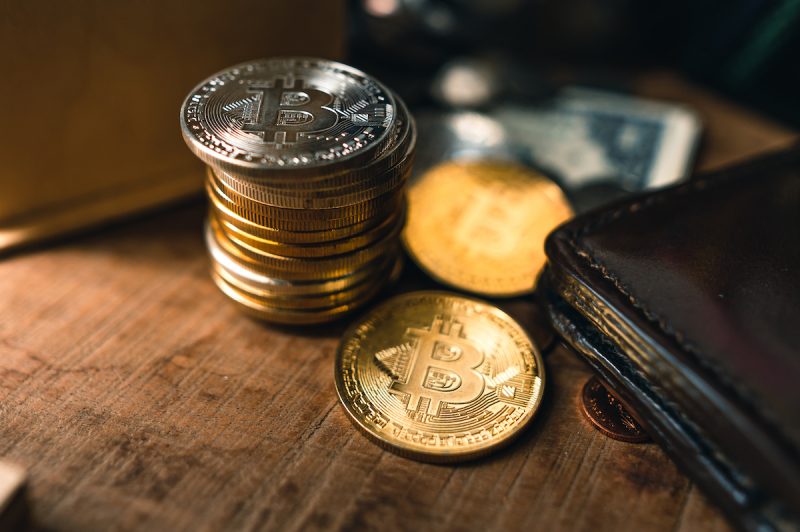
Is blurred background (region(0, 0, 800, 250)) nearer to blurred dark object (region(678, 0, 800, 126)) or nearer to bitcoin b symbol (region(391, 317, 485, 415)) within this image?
blurred dark object (region(678, 0, 800, 126))

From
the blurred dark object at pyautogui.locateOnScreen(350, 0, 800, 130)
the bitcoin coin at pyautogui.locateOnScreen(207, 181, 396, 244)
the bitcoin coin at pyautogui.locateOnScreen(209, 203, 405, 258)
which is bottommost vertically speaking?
the bitcoin coin at pyautogui.locateOnScreen(209, 203, 405, 258)

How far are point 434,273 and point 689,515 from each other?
21.4 inches

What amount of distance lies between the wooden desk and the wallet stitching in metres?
0.18

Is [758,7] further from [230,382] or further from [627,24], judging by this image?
[230,382]

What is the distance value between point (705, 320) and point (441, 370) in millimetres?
370

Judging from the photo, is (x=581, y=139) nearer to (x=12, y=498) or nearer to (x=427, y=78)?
(x=427, y=78)

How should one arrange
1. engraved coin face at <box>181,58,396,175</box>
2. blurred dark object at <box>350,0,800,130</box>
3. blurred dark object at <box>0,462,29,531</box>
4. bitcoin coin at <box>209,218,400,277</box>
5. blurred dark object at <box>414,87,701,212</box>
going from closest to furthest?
blurred dark object at <box>0,462,29,531</box>, engraved coin face at <box>181,58,396,175</box>, bitcoin coin at <box>209,218,400,277</box>, blurred dark object at <box>414,87,701,212</box>, blurred dark object at <box>350,0,800,130</box>

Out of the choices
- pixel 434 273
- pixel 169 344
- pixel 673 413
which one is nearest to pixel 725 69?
pixel 434 273

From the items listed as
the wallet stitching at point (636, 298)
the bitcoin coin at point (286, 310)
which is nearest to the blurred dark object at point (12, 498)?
the bitcoin coin at point (286, 310)

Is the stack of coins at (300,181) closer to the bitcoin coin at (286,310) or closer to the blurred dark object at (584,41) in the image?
the bitcoin coin at (286,310)

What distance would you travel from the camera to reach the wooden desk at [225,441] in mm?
914

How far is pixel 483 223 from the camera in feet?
4.44

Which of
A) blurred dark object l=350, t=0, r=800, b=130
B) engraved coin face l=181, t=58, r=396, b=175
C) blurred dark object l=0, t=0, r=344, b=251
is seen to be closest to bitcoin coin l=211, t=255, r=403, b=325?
engraved coin face l=181, t=58, r=396, b=175

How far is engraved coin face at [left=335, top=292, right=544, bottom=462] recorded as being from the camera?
976mm
